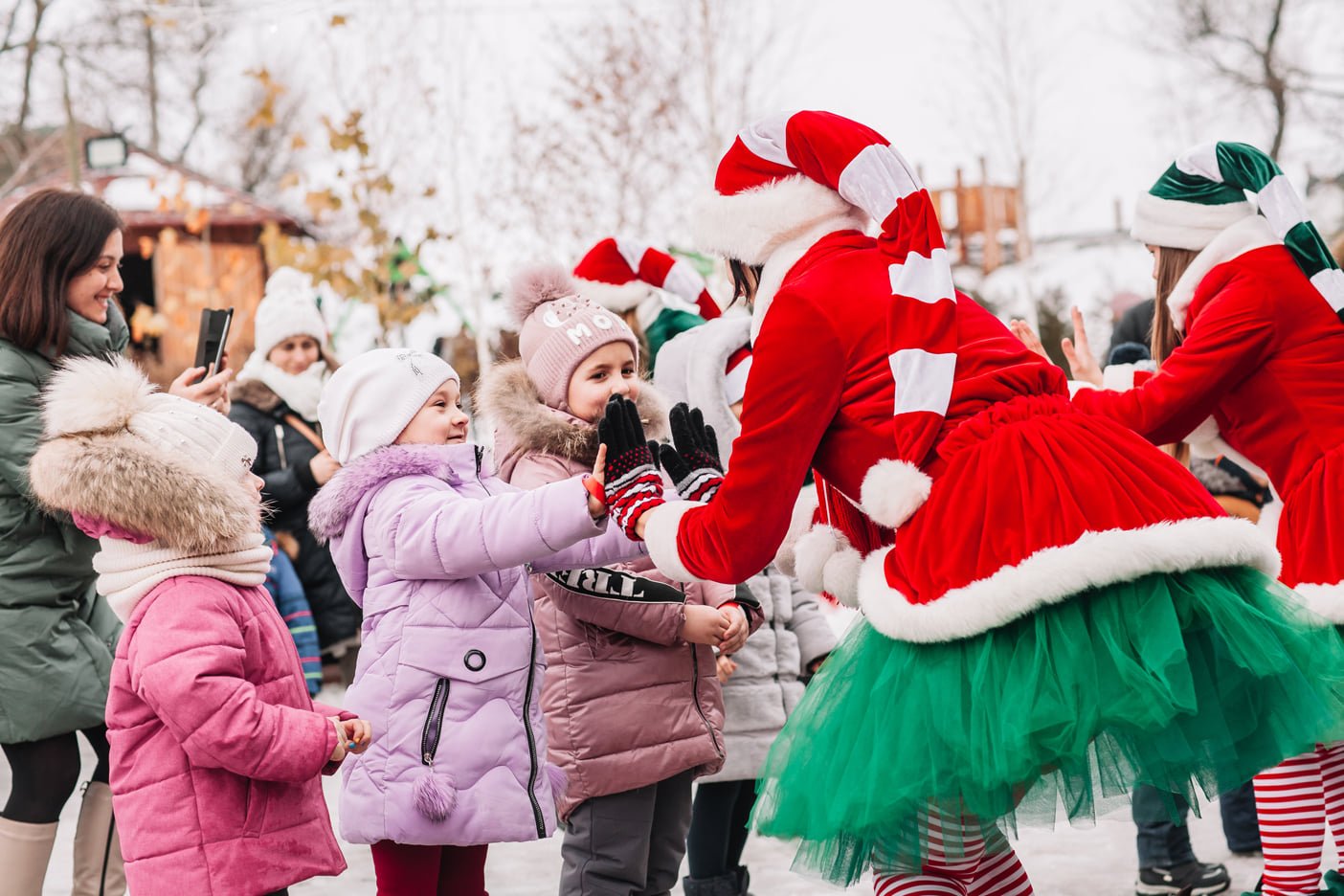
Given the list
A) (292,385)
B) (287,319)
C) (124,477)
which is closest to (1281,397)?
(124,477)

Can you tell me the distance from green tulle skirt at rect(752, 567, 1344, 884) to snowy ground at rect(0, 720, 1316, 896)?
92.0 inches

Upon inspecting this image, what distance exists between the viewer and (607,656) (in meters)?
3.52

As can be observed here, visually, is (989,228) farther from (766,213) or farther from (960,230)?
(766,213)

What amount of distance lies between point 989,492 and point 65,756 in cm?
258

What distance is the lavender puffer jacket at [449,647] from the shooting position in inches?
118

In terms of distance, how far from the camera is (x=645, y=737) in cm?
347

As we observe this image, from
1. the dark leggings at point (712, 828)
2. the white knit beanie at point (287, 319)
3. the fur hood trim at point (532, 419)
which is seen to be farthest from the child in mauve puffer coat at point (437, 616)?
the white knit beanie at point (287, 319)

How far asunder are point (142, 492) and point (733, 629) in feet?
4.86

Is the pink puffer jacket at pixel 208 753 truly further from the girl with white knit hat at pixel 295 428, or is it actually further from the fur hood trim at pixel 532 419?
the girl with white knit hat at pixel 295 428

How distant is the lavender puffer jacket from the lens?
2.99m

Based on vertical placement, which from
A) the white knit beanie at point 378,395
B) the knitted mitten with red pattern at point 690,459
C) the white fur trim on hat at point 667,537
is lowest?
the white fur trim on hat at point 667,537

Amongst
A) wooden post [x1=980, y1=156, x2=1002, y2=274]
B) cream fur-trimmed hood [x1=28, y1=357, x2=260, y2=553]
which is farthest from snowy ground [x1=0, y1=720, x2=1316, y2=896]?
wooden post [x1=980, y1=156, x2=1002, y2=274]

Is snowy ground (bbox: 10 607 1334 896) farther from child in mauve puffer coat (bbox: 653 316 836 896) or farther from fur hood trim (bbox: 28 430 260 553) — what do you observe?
fur hood trim (bbox: 28 430 260 553)

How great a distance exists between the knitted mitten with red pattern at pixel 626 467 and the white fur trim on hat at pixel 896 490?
0.51 metres
